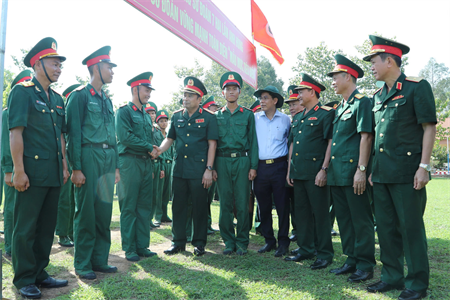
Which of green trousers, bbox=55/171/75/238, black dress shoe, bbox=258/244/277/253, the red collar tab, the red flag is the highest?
the red flag

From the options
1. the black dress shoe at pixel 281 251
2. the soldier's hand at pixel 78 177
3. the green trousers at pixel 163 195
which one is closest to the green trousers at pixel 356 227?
the black dress shoe at pixel 281 251

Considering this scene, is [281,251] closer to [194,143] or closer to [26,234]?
[194,143]

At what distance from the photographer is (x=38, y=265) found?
3459 mm

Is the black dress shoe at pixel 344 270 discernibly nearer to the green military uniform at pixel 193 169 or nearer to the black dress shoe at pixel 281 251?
the black dress shoe at pixel 281 251

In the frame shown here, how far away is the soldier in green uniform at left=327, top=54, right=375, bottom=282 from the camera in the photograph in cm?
371

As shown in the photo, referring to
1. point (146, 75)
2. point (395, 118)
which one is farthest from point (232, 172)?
point (395, 118)

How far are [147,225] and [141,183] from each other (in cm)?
60

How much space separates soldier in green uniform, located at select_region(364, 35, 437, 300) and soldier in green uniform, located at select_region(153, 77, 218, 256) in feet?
7.44

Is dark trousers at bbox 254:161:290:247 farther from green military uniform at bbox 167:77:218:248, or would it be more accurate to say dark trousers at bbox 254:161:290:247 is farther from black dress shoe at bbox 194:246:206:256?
black dress shoe at bbox 194:246:206:256

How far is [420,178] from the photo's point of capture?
10.2 feet

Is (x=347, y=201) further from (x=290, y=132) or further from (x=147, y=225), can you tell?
(x=147, y=225)

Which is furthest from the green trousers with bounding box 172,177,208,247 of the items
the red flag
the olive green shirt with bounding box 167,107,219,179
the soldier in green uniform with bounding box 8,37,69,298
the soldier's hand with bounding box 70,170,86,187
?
the red flag

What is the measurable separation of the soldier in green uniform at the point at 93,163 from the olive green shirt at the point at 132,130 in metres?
0.30

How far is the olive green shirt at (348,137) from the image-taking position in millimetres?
3760
